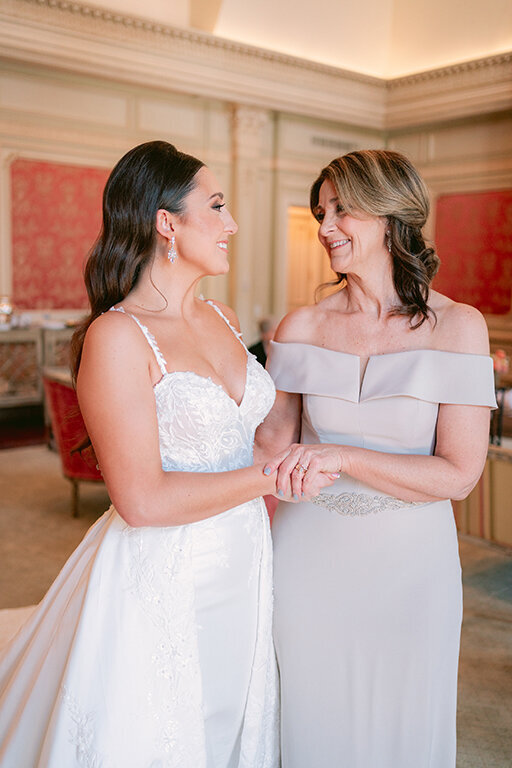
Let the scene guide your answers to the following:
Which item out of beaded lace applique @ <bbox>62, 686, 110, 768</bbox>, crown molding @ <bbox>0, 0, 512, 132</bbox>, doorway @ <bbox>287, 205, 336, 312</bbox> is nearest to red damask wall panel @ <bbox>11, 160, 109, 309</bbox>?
crown molding @ <bbox>0, 0, 512, 132</bbox>

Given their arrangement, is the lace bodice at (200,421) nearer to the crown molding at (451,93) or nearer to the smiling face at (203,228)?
the smiling face at (203,228)

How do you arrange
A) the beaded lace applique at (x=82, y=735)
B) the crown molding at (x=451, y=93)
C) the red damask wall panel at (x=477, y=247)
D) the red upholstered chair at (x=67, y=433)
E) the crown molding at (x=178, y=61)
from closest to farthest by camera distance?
the beaded lace applique at (x=82, y=735)
the red upholstered chair at (x=67, y=433)
the crown molding at (x=178, y=61)
the crown molding at (x=451, y=93)
the red damask wall panel at (x=477, y=247)

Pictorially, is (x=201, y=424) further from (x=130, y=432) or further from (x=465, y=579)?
(x=465, y=579)

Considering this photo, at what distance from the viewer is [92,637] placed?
1.74 m

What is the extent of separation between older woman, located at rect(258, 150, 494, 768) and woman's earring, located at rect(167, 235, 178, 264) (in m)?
0.39

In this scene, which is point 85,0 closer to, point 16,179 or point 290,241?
point 16,179

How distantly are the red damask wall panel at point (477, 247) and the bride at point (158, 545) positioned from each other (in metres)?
9.11

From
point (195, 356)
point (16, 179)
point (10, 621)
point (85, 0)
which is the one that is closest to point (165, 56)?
point (85, 0)

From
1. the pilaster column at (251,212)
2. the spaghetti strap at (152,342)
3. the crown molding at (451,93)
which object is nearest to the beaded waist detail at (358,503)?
the spaghetti strap at (152,342)

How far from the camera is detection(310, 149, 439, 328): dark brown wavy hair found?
1844 mm

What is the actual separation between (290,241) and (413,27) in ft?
12.3

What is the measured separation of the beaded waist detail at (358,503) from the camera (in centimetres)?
188

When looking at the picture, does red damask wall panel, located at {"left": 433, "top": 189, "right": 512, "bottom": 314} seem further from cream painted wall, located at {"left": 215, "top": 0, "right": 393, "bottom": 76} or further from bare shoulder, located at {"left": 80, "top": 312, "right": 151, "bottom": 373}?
bare shoulder, located at {"left": 80, "top": 312, "right": 151, "bottom": 373}

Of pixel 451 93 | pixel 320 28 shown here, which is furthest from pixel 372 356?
pixel 320 28
